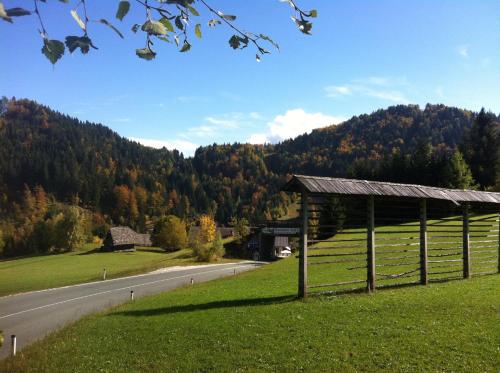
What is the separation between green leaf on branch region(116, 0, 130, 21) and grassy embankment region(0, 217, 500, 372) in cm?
785

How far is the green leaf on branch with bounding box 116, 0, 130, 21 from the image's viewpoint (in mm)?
2295

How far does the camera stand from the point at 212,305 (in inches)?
610

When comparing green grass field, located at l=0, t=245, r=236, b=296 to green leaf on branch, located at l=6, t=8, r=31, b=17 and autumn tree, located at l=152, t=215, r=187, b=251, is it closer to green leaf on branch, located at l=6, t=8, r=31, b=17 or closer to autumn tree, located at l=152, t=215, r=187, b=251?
autumn tree, located at l=152, t=215, r=187, b=251

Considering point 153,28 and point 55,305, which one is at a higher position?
point 153,28

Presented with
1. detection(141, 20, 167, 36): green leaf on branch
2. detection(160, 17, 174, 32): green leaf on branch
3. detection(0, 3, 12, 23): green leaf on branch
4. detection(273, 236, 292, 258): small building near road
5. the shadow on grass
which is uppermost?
detection(160, 17, 174, 32): green leaf on branch

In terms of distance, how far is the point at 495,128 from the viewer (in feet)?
220

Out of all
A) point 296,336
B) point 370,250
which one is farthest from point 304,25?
point 370,250

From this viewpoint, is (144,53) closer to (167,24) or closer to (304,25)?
(167,24)

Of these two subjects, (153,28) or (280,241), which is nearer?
(153,28)

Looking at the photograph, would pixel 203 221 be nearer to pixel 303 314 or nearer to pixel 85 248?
pixel 85 248

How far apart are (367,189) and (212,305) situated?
6.93 m

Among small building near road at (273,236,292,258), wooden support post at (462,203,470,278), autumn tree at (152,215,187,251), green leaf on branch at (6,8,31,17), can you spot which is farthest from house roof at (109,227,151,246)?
green leaf on branch at (6,8,31,17)

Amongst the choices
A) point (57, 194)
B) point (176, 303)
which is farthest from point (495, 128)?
point (57, 194)

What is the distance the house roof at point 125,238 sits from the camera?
8715 cm
